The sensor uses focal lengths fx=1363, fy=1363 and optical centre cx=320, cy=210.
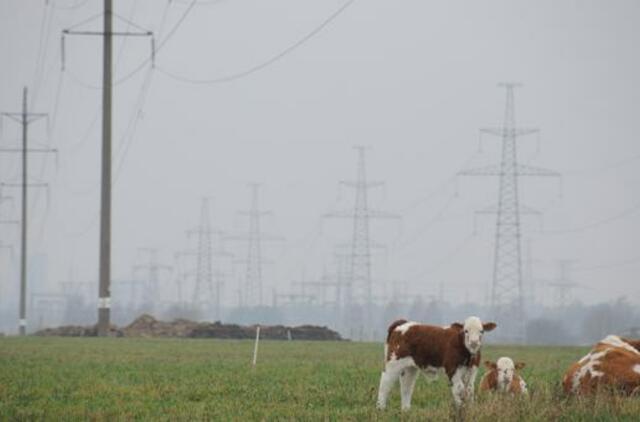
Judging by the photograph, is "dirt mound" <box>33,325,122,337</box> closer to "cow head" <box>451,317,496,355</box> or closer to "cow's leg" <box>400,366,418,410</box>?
"cow's leg" <box>400,366,418,410</box>

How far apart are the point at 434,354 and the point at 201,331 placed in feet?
185

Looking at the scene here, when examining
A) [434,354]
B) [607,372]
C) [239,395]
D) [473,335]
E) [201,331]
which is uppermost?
[473,335]

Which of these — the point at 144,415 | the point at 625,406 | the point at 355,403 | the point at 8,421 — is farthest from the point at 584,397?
the point at 8,421

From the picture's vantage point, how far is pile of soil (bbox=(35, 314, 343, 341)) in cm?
7300

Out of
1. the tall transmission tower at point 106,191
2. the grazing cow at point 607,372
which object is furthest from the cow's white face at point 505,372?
the tall transmission tower at point 106,191

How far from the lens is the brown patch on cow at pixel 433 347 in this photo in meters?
17.9

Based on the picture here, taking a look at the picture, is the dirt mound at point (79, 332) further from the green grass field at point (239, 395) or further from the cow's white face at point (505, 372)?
the cow's white face at point (505, 372)

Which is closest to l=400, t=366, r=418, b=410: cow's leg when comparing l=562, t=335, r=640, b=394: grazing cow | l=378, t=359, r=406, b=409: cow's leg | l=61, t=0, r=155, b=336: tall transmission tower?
l=378, t=359, r=406, b=409: cow's leg

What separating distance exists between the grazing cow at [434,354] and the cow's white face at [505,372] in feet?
6.48

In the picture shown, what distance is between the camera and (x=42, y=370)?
27.8 m

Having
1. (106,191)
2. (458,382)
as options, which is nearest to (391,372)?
(458,382)

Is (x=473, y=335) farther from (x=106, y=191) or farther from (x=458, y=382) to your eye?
(x=106, y=191)

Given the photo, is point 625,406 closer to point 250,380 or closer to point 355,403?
point 355,403

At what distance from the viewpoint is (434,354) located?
59.7ft
